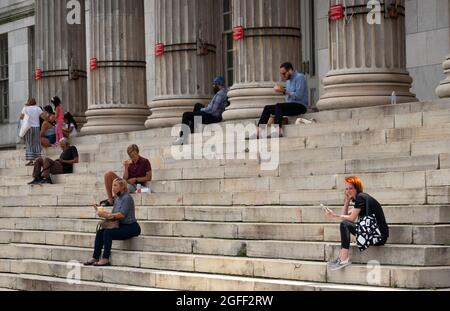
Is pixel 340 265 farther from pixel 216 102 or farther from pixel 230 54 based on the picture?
pixel 230 54

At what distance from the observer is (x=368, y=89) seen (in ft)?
64.3

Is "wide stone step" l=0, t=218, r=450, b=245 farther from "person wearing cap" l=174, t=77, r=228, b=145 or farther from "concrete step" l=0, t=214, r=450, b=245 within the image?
"person wearing cap" l=174, t=77, r=228, b=145

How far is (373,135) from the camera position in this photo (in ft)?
57.3

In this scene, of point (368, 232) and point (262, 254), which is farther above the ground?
point (368, 232)

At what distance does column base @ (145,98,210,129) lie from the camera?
81.8 feet

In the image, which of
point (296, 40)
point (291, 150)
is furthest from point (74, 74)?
point (291, 150)

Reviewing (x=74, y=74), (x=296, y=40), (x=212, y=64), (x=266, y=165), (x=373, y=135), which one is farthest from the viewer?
(x=74, y=74)

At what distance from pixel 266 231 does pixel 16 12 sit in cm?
2300

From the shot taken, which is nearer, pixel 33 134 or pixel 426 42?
pixel 426 42

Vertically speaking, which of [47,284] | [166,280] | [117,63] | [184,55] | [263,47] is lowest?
[47,284]

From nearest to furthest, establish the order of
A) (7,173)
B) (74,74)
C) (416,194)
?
1. (416,194)
2. (7,173)
3. (74,74)

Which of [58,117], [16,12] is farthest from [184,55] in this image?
[16,12]
